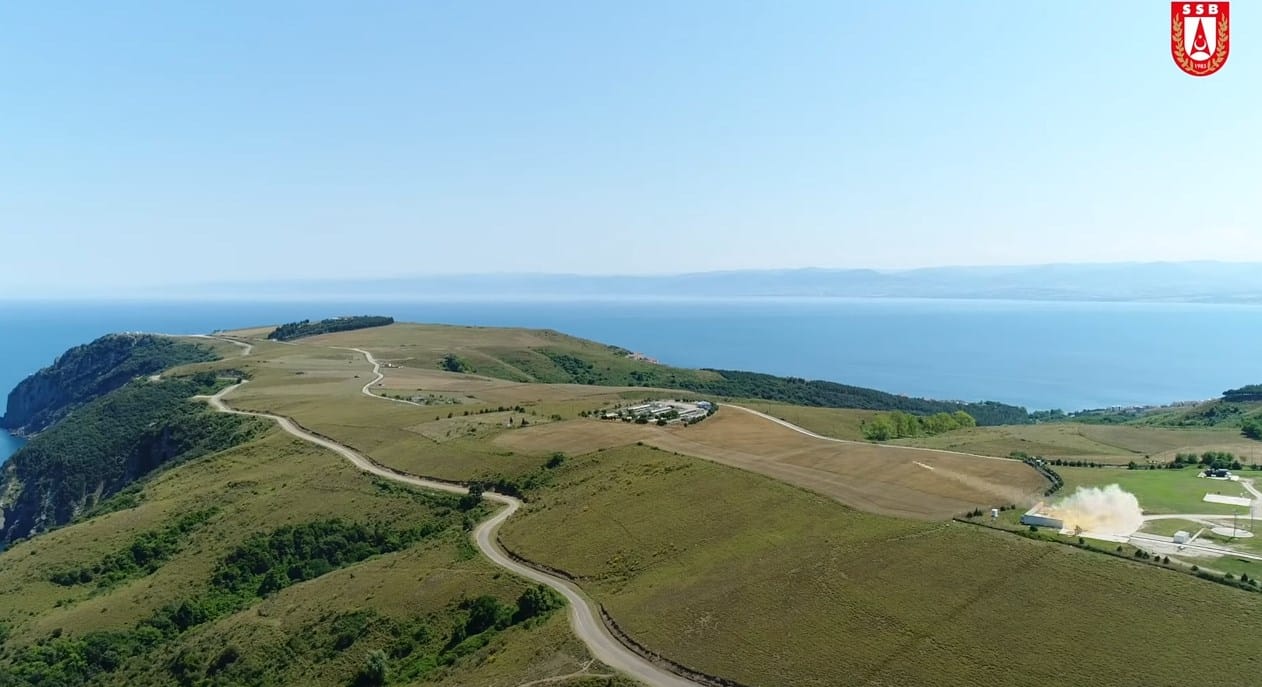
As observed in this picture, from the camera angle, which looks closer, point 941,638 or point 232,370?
point 941,638

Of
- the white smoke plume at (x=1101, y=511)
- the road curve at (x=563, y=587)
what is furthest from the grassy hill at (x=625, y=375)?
the white smoke plume at (x=1101, y=511)

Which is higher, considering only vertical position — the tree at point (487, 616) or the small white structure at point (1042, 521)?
the small white structure at point (1042, 521)

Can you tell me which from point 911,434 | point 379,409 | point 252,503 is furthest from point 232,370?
point 911,434

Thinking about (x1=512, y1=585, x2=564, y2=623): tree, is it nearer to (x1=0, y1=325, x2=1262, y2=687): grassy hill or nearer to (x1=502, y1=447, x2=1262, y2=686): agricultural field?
(x1=0, y1=325, x2=1262, y2=687): grassy hill

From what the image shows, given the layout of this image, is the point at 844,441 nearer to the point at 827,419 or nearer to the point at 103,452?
the point at 827,419

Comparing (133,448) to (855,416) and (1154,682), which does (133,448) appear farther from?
(1154,682)

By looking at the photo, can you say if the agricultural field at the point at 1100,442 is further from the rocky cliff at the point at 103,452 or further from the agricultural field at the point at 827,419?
the rocky cliff at the point at 103,452

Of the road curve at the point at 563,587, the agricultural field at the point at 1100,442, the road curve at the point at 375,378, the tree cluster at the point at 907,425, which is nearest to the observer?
the road curve at the point at 563,587
